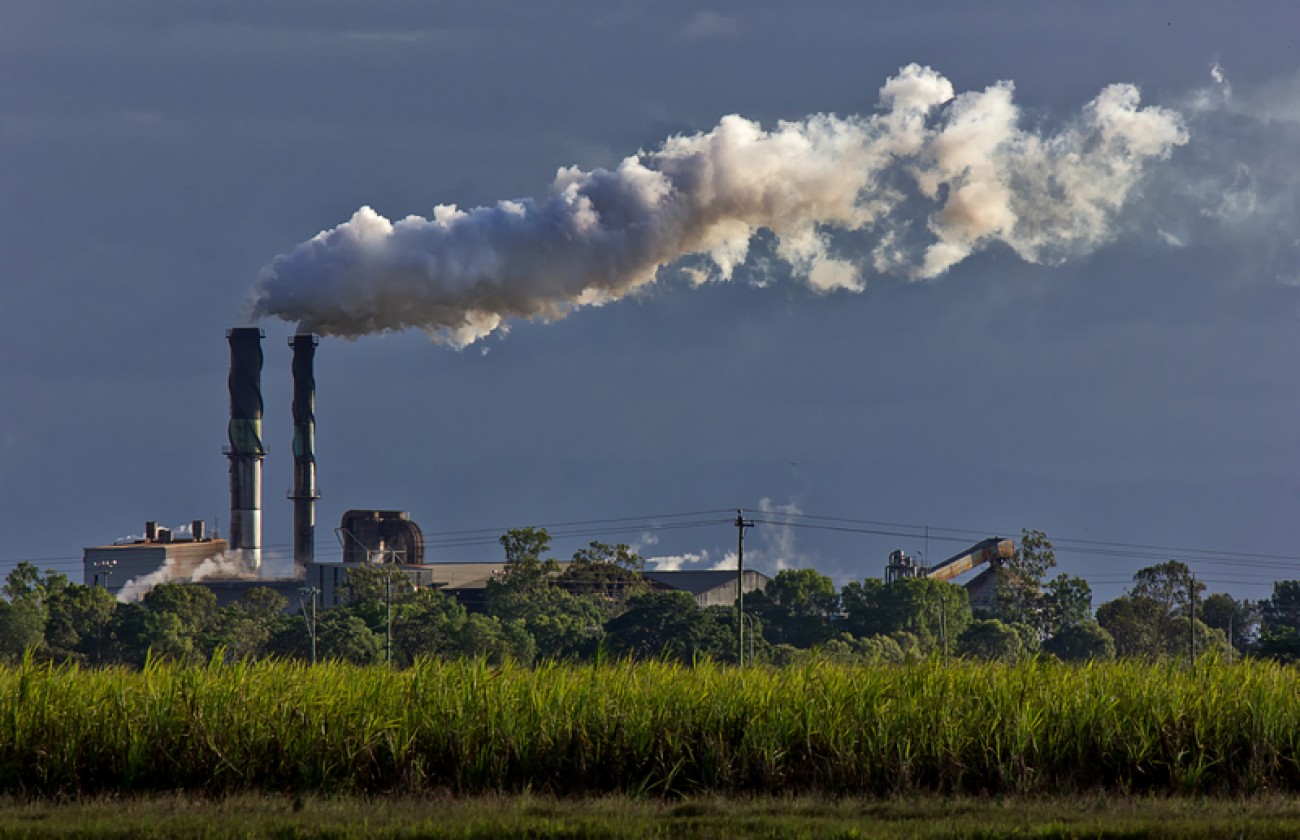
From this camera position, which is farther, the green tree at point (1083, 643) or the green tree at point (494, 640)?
the green tree at point (1083, 643)

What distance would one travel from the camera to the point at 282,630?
10950cm

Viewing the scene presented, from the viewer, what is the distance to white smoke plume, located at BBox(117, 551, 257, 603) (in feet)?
440

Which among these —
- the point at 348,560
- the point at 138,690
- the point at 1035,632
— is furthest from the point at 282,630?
the point at 138,690

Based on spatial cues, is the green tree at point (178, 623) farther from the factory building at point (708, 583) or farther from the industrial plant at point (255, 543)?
the factory building at point (708, 583)

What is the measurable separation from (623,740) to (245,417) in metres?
106

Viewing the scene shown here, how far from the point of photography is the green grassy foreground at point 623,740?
24.0m

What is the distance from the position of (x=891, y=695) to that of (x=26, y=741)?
1376 centimetres

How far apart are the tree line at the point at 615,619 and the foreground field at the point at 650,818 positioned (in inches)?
2607

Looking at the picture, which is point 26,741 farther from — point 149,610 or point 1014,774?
point 149,610

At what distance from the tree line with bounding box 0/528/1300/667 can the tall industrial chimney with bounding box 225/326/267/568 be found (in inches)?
354

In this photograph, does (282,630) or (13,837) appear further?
(282,630)

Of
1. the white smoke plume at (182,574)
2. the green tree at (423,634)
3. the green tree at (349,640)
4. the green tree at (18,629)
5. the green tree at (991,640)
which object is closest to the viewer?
the green tree at (349,640)

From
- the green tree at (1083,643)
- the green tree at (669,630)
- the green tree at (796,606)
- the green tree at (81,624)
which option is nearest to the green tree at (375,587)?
the green tree at (669,630)

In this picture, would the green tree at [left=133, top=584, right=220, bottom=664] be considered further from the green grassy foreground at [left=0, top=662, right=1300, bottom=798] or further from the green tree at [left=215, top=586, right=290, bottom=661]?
the green grassy foreground at [left=0, top=662, right=1300, bottom=798]
